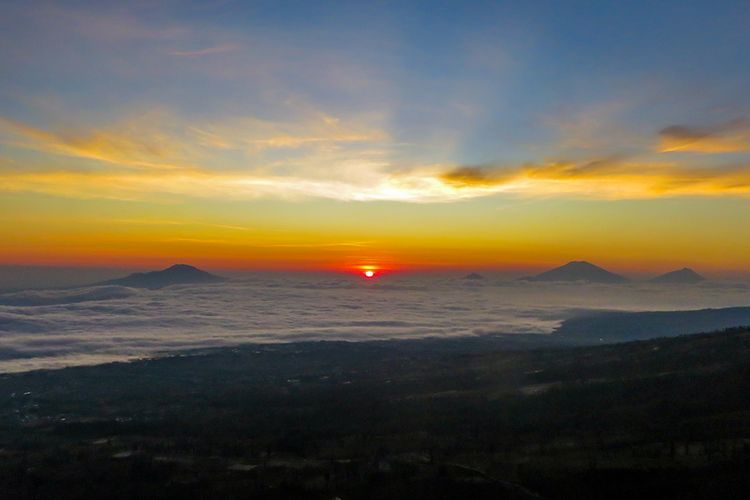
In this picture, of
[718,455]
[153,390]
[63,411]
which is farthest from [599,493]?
[153,390]

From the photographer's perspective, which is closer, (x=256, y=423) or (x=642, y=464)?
(x=642, y=464)

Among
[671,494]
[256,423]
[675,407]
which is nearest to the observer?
[671,494]

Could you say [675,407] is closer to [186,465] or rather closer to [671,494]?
[671,494]

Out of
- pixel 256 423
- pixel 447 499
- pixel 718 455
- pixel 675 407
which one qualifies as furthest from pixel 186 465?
pixel 675 407

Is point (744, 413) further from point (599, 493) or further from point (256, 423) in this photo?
point (256, 423)

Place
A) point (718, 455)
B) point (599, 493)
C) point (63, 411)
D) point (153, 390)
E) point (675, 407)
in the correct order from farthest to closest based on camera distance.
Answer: point (153, 390)
point (63, 411)
point (675, 407)
point (718, 455)
point (599, 493)

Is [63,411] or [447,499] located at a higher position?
[447,499]
